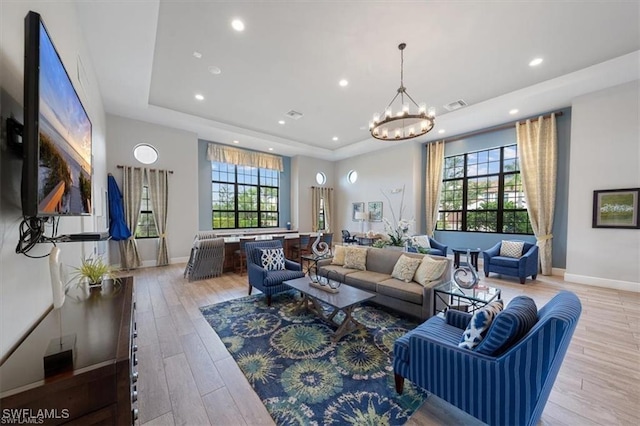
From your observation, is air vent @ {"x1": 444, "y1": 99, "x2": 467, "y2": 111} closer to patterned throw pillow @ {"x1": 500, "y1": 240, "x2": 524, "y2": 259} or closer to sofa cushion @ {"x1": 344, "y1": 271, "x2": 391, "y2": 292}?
patterned throw pillow @ {"x1": 500, "y1": 240, "x2": 524, "y2": 259}

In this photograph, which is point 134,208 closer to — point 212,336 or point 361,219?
point 212,336

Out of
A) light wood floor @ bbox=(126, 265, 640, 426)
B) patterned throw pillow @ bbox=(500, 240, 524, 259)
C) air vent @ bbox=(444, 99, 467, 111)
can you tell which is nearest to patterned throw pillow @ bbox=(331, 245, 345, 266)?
light wood floor @ bbox=(126, 265, 640, 426)

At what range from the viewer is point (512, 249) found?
5293 mm

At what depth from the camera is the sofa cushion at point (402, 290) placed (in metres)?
2.95

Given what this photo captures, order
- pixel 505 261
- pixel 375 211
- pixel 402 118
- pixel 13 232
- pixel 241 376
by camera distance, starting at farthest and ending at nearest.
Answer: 1. pixel 375 211
2. pixel 505 261
3. pixel 402 118
4. pixel 241 376
5. pixel 13 232

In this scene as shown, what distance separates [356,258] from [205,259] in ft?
10.3

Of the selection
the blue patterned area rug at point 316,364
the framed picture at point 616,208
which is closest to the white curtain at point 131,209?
the blue patterned area rug at point 316,364

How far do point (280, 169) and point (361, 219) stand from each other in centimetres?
362

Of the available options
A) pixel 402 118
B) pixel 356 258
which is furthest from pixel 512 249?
pixel 402 118

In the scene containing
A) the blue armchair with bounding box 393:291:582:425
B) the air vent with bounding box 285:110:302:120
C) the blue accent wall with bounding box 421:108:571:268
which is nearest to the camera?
the blue armchair with bounding box 393:291:582:425

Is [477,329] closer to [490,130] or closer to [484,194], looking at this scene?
[484,194]

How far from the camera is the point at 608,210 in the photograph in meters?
4.35

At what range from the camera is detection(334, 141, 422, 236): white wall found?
741 centimetres

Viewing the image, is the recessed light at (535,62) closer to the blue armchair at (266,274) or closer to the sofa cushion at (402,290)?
the sofa cushion at (402,290)
